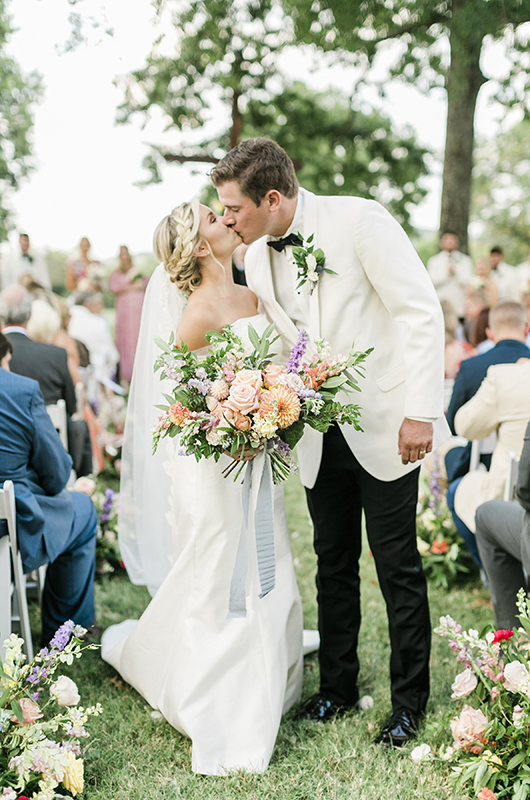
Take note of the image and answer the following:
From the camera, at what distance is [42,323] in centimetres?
595

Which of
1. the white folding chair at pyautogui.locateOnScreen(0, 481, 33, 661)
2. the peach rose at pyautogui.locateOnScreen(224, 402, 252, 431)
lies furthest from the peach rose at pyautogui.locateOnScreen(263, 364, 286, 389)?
the white folding chair at pyautogui.locateOnScreen(0, 481, 33, 661)

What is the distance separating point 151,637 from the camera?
3338mm

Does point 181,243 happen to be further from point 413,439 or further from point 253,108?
point 253,108

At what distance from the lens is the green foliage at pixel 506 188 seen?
41.1m

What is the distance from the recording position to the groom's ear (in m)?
2.84

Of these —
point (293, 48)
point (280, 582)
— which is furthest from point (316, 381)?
point (293, 48)

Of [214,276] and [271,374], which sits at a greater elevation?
[214,276]

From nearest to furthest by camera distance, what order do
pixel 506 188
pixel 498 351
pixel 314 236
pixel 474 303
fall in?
pixel 314 236
pixel 498 351
pixel 474 303
pixel 506 188

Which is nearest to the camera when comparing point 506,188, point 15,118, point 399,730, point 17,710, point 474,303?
point 17,710

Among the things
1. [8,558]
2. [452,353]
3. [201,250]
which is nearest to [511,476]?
[201,250]

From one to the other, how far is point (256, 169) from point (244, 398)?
0.97 meters

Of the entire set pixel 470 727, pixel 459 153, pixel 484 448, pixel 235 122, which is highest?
pixel 235 122

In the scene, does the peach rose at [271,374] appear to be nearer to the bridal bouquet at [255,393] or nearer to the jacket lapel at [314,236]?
the bridal bouquet at [255,393]

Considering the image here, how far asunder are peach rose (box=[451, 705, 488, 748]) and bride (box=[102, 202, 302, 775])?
0.78 metres
